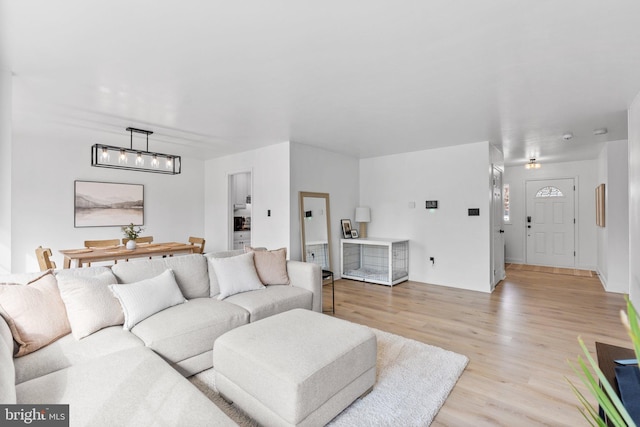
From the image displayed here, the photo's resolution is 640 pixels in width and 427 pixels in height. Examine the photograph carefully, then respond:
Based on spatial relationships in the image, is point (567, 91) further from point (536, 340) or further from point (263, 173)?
point (263, 173)

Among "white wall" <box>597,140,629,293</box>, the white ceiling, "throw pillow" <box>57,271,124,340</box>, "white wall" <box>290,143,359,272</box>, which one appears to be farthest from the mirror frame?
"white wall" <box>597,140,629,293</box>

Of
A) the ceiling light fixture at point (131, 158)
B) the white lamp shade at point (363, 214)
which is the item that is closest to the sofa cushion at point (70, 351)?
the ceiling light fixture at point (131, 158)

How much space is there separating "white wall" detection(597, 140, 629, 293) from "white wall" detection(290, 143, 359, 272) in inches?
156

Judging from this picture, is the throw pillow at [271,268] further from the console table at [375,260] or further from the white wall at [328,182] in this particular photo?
the console table at [375,260]

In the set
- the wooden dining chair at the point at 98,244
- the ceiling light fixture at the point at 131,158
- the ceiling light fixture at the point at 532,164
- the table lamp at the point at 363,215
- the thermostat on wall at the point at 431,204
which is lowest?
the wooden dining chair at the point at 98,244

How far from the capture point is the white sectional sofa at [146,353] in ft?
4.50

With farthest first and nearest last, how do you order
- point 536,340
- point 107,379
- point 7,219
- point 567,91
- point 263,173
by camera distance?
point 263,173
point 536,340
point 567,91
point 7,219
point 107,379

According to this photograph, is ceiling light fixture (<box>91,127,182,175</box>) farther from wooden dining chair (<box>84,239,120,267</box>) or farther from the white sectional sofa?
the white sectional sofa

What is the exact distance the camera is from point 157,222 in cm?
614

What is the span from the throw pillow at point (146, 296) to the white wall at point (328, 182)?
2.41 meters

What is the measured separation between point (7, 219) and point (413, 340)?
348 centimetres

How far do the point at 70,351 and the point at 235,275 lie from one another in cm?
143

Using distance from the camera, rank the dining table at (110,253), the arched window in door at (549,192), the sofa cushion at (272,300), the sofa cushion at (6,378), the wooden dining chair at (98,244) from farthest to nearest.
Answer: the arched window in door at (549,192) → the wooden dining chair at (98,244) → the dining table at (110,253) → the sofa cushion at (272,300) → the sofa cushion at (6,378)

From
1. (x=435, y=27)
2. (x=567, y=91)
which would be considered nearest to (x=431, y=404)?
(x=435, y=27)
